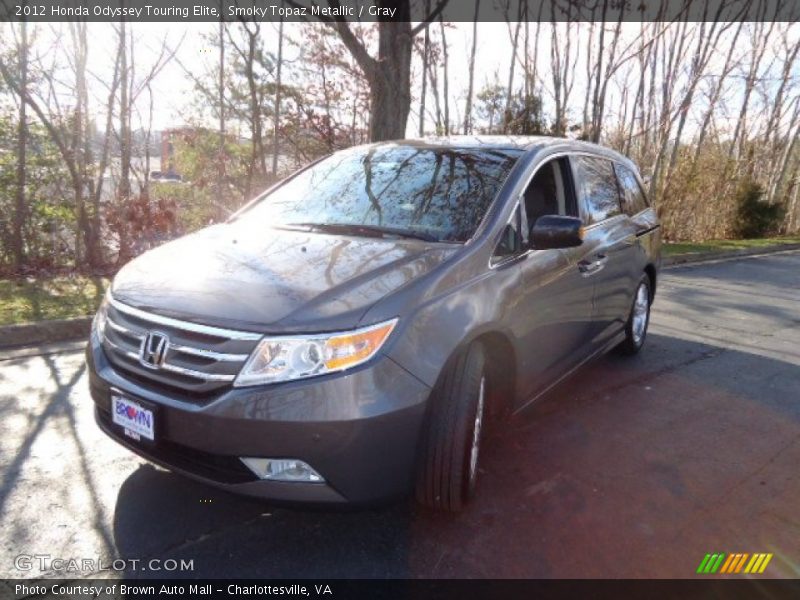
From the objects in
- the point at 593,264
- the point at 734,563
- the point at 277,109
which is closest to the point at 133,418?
the point at 734,563

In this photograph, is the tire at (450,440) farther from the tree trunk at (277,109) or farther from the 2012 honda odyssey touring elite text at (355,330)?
the tree trunk at (277,109)

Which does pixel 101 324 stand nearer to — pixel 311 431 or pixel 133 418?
pixel 133 418

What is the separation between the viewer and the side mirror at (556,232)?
2.87 meters

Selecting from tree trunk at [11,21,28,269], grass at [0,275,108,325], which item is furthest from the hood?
tree trunk at [11,21,28,269]

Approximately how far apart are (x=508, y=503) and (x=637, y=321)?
2.91 metres

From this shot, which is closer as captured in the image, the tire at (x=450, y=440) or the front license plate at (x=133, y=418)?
the front license plate at (x=133, y=418)

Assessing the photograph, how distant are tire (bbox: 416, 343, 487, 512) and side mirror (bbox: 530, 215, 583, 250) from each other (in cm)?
76

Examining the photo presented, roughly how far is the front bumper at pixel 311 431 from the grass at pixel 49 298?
3.77 meters

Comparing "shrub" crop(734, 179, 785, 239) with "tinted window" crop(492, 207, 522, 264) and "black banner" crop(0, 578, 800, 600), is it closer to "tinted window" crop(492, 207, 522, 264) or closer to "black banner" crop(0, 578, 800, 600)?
"tinted window" crop(492, 207, 522, 264)

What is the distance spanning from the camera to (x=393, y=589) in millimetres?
2184

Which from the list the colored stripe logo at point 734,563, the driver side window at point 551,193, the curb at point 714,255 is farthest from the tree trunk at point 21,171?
the curb at point 714,255

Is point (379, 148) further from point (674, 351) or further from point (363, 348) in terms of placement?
point (674, 351)

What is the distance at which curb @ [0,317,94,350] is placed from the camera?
15.8ft

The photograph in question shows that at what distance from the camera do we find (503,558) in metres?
2.38
